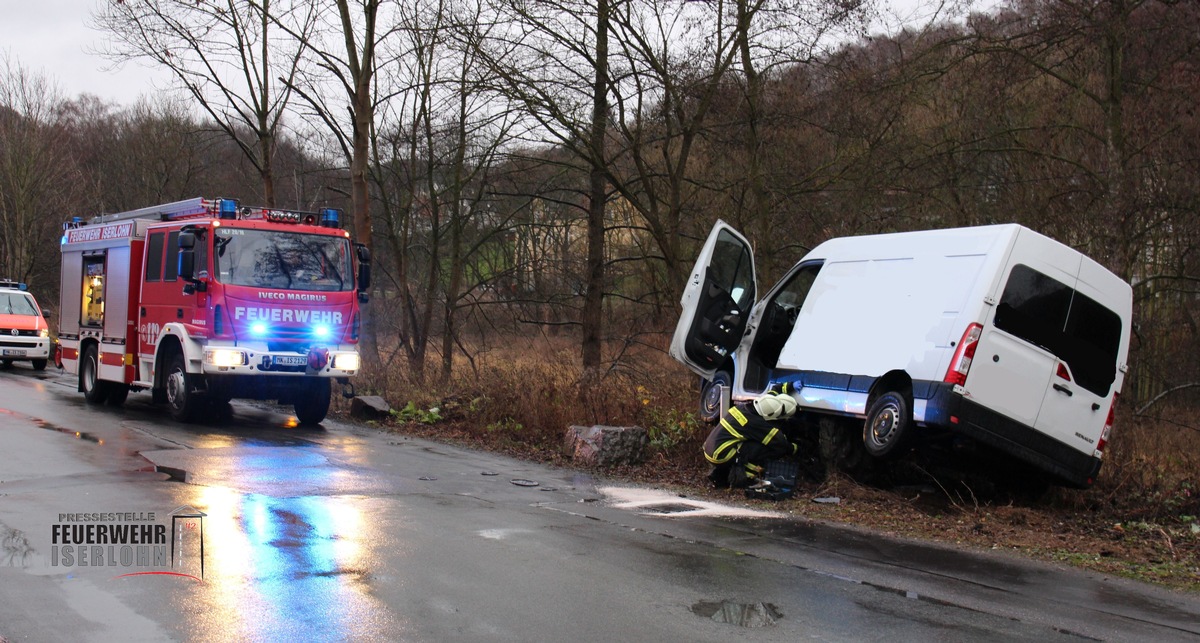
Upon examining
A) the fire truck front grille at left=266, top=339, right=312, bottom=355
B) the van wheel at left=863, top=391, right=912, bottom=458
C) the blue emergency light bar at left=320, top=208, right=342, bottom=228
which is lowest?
the van wheel at left=863, top=391, right=912, bottom=458

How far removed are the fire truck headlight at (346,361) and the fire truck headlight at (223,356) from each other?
1.34 meters

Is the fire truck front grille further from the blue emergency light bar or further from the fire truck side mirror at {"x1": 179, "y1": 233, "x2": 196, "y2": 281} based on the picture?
the blue emergency light bar

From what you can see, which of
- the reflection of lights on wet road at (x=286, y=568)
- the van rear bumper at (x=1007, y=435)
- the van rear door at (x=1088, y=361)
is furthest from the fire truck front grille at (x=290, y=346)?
the van rear door at (x=1088, y=361)

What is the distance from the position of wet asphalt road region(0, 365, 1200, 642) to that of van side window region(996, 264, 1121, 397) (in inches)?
88.1

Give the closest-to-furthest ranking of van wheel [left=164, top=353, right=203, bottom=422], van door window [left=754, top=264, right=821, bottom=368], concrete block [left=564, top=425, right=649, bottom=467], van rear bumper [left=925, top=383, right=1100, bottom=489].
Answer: van rear bumper [left=925, top=383, right=1100, bottom=489] → van door window [left=754, top=264, right=821, bottom=368] → concrete block [left=564, top=425, right=649, bottom=467] → van wheel [left=164, top=353, right=203, bottom=422]

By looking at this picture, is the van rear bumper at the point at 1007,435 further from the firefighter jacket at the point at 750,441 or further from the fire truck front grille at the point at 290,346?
the fire truck front grille at the point at 290,346

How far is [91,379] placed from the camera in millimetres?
17016

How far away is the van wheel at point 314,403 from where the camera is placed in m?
15.0

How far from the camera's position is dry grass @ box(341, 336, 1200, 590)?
826cm

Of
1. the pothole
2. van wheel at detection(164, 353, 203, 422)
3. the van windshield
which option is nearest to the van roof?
the pothole

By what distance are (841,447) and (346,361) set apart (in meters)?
7.51

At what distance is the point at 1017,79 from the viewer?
15.4 metres

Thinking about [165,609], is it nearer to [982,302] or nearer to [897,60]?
[982,302]

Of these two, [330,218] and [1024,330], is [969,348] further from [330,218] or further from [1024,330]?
[330,218]
